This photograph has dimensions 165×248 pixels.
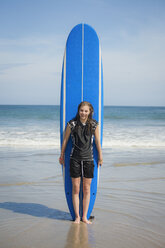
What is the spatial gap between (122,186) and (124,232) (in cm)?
164

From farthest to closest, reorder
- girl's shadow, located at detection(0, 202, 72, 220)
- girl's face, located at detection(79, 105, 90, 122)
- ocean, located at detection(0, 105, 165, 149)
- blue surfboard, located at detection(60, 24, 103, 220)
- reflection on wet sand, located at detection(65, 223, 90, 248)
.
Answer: ocean, located at detection(0, 105, 165, 149)
blue surfboard, located at detection(60, 24, 103, 220)
girl's shadow, located at detection(0, 202, 72, 220)
girl's face, located at detection(79, 105, 90, 122)
reflection on wet sand, located at detection(65, 223, 90, 248)

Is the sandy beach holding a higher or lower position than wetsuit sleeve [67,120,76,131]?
lower

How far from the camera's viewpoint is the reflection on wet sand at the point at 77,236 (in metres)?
2.46

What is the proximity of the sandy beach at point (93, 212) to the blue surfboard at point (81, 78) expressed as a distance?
0.39 metres

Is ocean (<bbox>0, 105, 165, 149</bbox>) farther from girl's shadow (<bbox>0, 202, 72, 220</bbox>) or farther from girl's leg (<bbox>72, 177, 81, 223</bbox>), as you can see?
girl's leg (<bbox>72, 177, 81, 223</bbox>)

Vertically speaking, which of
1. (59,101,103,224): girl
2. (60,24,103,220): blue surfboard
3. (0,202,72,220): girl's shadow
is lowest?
(0,202,72,220): girl's shadow

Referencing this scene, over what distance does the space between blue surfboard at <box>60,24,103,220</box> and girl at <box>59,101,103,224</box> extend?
0.23 m

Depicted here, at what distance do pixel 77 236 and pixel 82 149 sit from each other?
87cm

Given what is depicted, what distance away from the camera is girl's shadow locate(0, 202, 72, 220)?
10.5 ft

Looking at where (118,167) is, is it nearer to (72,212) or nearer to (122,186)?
(122,186)

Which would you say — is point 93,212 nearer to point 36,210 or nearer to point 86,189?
point 86,189

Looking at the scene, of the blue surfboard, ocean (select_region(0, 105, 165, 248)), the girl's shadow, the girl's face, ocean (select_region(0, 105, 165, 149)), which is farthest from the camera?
ocean (select_region(0, 105, 165, 149))

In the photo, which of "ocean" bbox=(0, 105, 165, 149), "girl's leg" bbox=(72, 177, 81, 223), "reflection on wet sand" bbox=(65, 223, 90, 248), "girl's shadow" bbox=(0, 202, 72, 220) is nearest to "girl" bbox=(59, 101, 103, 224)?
"girl's leg" bbox=(72, 177, 81, 223)

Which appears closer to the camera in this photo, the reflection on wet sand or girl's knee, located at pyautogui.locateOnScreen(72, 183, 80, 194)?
the reflection on wet sand
